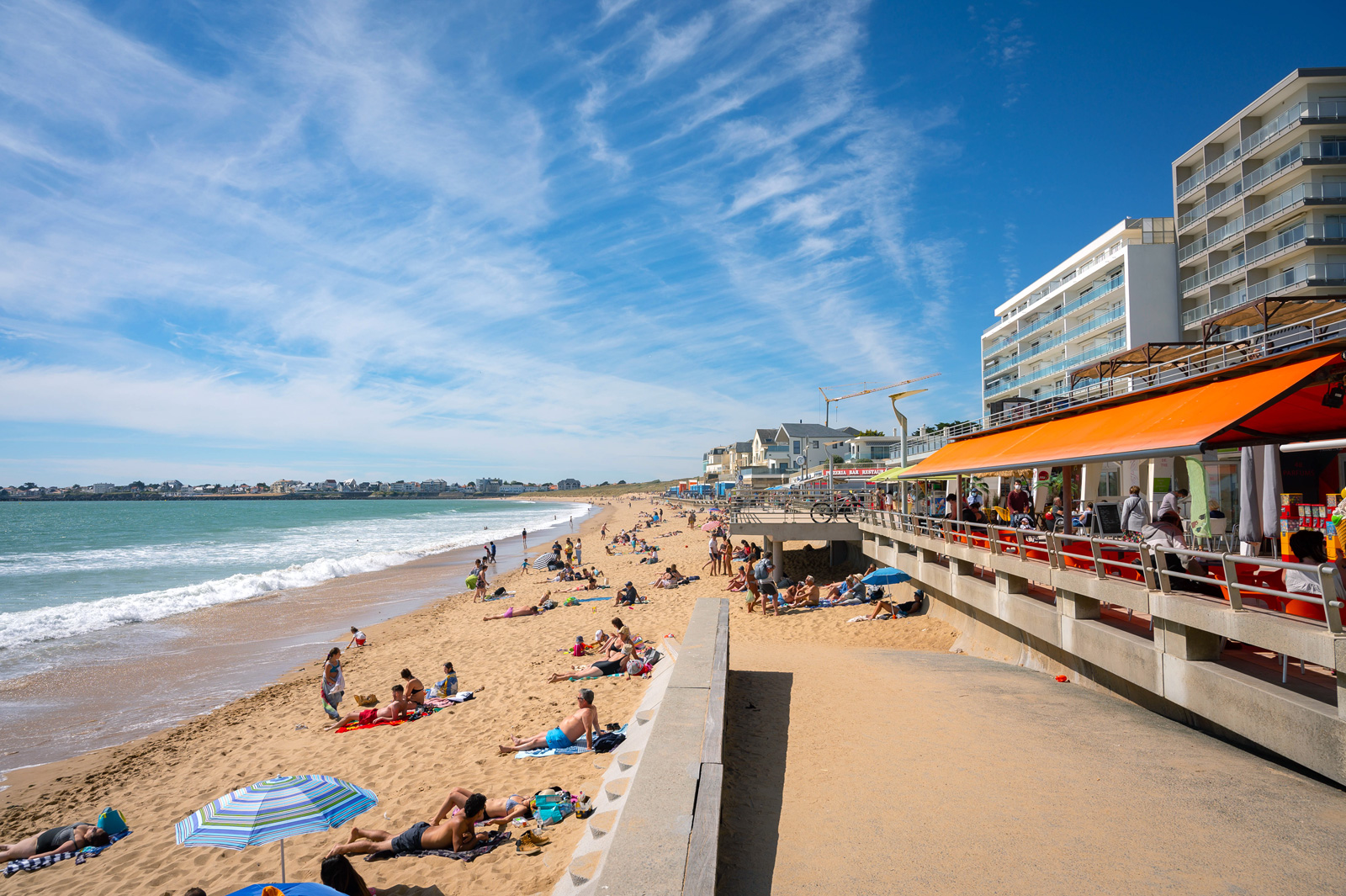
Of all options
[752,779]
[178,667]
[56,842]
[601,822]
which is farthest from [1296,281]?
[178,667]

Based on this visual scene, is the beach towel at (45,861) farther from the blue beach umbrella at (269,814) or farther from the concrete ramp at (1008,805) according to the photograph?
the concrete ramp at (1008,805)

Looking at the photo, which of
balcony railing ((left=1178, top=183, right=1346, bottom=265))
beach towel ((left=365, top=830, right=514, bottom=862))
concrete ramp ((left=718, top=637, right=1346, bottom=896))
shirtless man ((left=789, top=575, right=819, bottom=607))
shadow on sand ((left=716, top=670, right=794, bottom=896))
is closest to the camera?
concrete ramp ((left=718, top=637, right=1346, bottom=896))

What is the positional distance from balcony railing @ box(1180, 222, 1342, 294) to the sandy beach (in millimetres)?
25679

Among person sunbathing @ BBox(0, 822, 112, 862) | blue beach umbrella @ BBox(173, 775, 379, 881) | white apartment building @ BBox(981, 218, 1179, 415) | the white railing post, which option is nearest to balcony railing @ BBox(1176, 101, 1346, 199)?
white apartment building @ BBox(981, 218, 1179, 415)

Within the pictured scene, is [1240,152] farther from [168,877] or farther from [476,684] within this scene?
[168,877]

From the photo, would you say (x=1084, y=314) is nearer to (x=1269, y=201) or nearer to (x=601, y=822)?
(x=1269, y=201)

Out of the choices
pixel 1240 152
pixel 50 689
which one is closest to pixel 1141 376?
pixel 50 689

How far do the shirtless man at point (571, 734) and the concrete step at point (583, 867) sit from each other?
122 inches

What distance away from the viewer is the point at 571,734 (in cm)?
840

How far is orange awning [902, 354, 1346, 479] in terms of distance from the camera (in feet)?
23.8

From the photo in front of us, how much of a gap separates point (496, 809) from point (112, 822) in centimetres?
462

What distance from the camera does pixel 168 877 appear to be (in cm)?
656

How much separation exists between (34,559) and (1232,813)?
5323 cm

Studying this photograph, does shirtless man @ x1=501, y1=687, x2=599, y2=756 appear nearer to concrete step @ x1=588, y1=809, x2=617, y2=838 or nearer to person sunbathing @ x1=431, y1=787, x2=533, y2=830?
person sunbathing @ x1=431, y1=787, x2=533, y2=830
